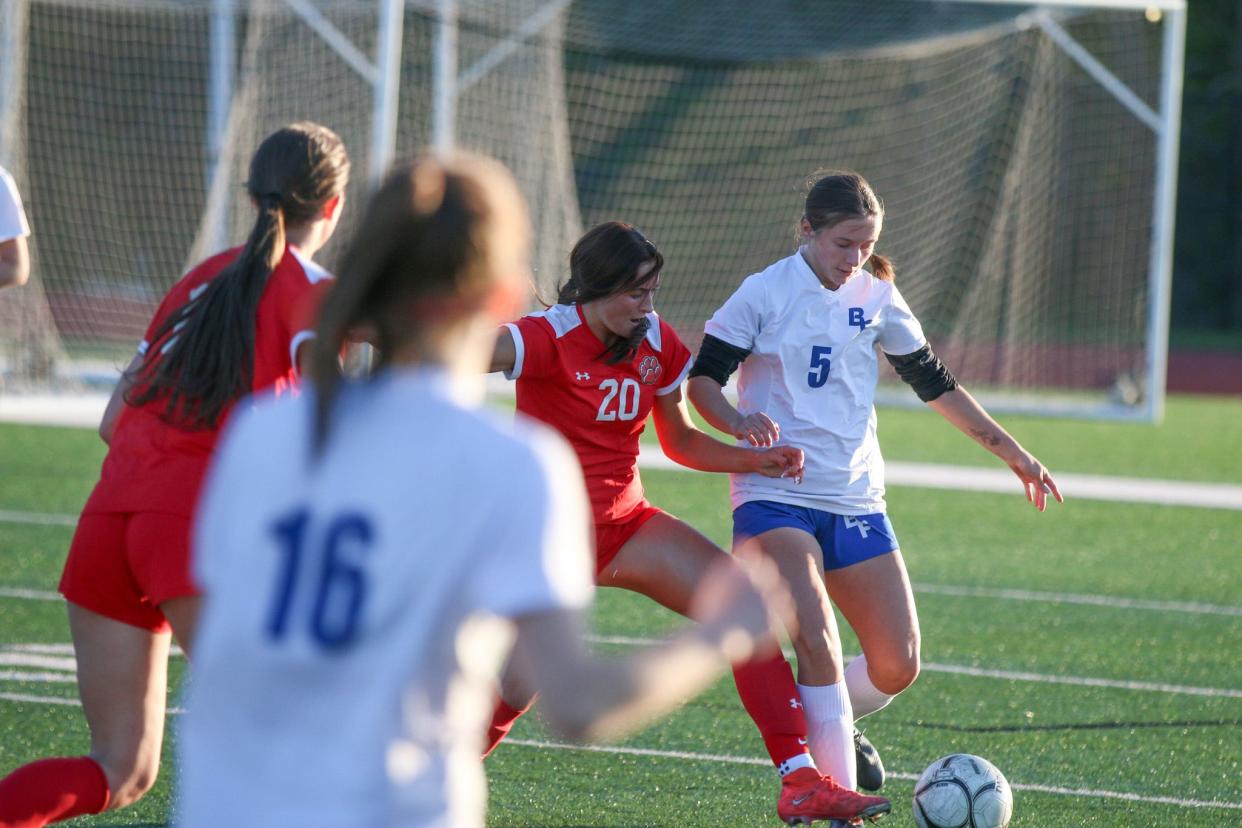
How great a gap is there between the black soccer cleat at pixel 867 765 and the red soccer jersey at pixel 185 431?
91.5 inches

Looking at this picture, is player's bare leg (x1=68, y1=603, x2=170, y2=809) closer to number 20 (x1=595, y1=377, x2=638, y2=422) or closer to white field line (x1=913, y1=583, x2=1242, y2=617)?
number 20 (x1=595, y1=377, x2=638, y2=422)

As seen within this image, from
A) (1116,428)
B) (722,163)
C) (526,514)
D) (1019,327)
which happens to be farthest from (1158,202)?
(526,514)

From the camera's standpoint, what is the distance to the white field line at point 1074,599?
25.8ft

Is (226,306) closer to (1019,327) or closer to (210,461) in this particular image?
(210,461)

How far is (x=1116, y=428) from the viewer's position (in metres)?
17.5

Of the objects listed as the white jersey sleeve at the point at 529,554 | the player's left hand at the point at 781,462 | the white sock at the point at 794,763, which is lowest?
the white sock at the point at 794,763

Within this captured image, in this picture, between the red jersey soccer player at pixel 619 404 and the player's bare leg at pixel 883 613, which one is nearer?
the red jersey soccer player at pixel 619 404

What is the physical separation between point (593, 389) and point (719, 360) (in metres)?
0.40

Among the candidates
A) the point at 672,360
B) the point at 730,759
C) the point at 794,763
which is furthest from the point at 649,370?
the point at 730,759

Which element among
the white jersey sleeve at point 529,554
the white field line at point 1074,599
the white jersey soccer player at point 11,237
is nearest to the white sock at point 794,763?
the white jersey sleeve at point 529,554

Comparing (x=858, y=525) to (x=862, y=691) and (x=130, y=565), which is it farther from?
(x=130, y=565)

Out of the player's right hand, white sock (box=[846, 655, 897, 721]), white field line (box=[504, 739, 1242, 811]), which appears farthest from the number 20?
white field line (box=[504, 739, 1242, 811])

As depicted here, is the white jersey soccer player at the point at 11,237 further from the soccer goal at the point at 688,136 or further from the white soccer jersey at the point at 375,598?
the soccer goal at the point at 688,136

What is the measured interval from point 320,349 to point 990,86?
18.4m
